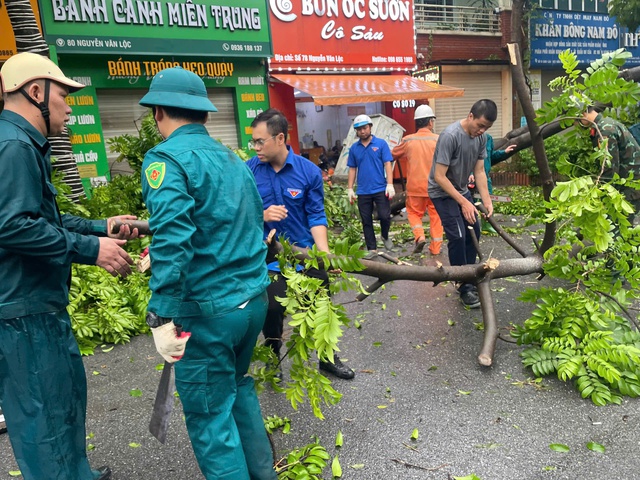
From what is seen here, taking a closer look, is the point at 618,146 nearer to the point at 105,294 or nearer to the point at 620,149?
the point at 620,149

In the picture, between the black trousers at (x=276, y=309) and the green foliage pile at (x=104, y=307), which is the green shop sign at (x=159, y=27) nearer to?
the green foliage pile at (x=104, y=307)

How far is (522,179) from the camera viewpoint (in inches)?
526

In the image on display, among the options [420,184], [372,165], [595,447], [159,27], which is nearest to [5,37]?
[159,27]

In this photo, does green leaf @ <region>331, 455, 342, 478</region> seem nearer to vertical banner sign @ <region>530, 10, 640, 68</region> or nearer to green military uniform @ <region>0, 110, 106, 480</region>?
green military uniform @ <region>0, 110, 106, 480</region>

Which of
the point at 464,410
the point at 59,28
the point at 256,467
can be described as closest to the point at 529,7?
the point at 59,28

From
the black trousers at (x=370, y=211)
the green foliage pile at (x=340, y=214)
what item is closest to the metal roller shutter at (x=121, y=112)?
the green foliage pile at (x=340, y=214)

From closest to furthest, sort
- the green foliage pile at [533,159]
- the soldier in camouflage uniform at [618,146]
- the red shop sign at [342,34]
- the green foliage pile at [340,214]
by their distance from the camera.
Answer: the soldier in camouflage uniform at [618,146] < the green foliage pile at [340,214] < the green foliage pile at [533,159] < the red shop sign at [342,34]

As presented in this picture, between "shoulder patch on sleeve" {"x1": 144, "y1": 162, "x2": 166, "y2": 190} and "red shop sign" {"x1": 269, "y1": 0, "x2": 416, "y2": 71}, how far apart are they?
10.7 m

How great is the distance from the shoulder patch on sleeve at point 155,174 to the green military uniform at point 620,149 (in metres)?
3.67

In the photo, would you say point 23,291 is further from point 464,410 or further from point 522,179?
point 522,179

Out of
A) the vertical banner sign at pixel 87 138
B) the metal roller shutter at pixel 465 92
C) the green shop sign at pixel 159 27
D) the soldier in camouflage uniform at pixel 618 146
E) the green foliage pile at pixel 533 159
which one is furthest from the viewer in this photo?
the metal roller shutter at pixel 465 92

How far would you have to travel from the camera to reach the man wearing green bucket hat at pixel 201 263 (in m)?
1.98

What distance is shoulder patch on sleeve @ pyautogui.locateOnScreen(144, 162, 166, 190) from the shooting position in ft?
6.65

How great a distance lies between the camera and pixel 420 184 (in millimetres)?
7102
